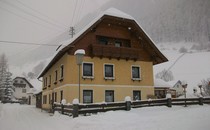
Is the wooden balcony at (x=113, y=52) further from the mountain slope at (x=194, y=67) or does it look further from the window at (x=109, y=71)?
the mountain slope at (x=194, y=67)

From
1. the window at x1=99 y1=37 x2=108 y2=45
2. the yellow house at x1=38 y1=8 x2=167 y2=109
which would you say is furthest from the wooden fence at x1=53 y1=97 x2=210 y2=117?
the window at x1=99 y1=37 x2=108 y2=45

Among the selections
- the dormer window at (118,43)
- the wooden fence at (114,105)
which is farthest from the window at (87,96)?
the dormer window at (118,43)

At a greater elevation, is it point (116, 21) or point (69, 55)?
point (116, 21)

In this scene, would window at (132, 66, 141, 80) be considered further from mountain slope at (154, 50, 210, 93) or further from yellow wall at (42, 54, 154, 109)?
mountain slope at (154, 50, 210, 93)

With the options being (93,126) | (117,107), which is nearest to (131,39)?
(117,107)

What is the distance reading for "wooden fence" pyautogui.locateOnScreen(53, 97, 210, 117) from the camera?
47.3ft

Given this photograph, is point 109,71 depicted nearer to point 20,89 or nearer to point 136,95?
point 136,95

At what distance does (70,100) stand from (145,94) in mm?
8086

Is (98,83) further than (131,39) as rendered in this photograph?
No

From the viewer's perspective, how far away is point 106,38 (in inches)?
849

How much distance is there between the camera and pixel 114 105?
15.8 metres

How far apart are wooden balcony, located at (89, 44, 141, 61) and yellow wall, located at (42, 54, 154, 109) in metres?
0.65

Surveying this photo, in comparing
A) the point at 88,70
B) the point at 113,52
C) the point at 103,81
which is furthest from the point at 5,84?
the point at 113,52

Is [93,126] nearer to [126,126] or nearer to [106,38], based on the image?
[126,126]
